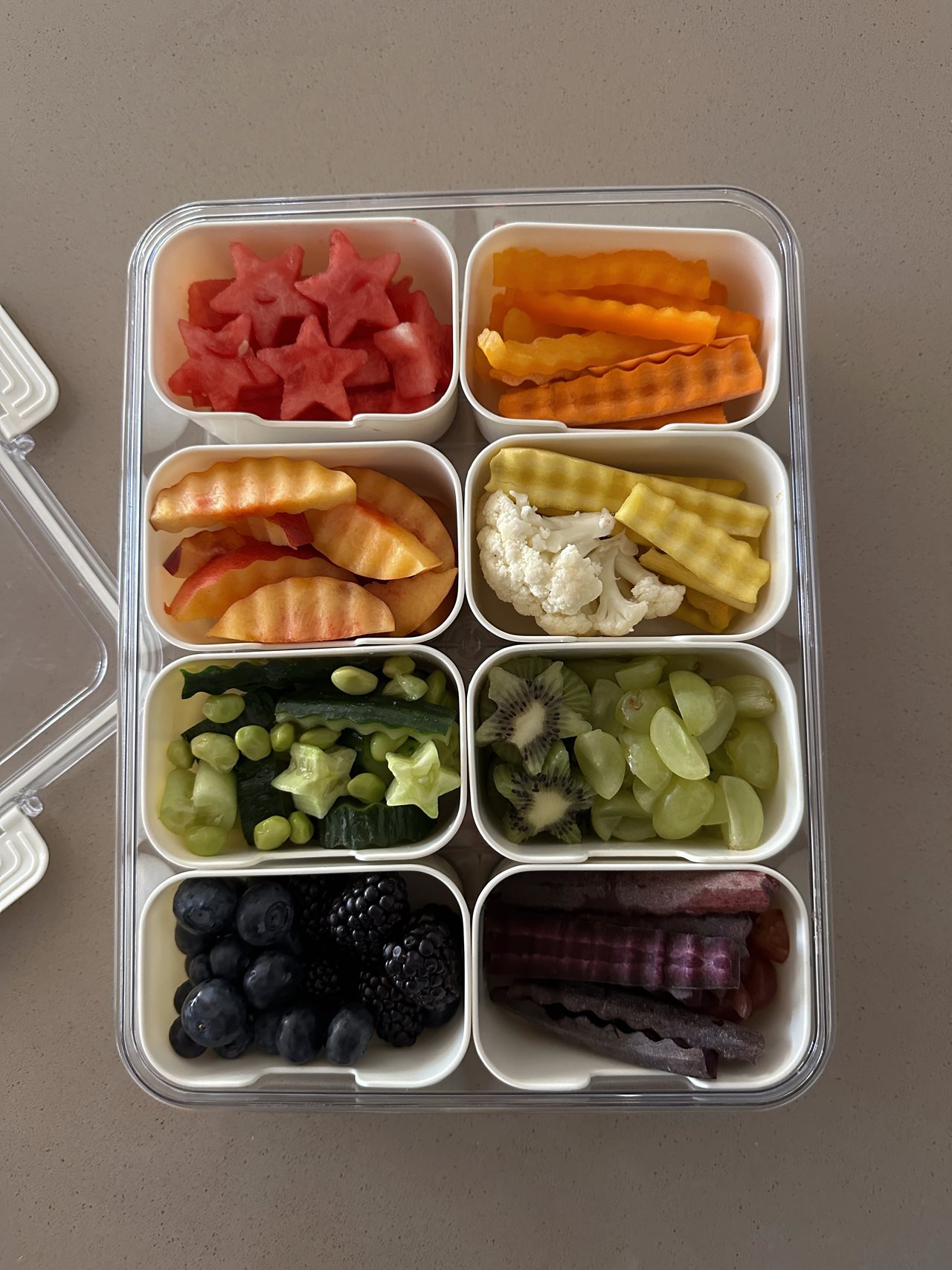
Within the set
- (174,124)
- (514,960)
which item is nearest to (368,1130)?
(514,960)

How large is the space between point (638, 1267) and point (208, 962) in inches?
24.3

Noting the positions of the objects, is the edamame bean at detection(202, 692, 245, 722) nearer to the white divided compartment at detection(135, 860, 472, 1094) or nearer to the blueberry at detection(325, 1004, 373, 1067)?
the white divided compartment at detection(135, 860, 472, 1094)

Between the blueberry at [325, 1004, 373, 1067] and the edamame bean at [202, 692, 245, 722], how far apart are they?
0.32 meters

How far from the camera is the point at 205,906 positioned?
88cm

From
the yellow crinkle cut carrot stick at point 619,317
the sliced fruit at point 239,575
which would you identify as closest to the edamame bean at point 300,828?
the sliced fruit at point 239,575

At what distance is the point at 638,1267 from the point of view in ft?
3.35

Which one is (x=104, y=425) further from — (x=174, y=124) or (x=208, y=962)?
(x=208, y=962)

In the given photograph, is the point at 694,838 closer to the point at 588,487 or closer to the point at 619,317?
the point at 588,487

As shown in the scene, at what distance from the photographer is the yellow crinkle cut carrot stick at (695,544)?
34.7 inches

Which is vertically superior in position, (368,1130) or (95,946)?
(95,946)

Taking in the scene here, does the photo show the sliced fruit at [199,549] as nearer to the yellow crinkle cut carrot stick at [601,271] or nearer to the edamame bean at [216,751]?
the edamame bean at [216,751]

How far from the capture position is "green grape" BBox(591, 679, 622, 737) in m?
0.92

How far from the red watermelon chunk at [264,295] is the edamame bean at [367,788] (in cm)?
46

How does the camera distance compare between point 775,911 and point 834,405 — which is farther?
point 834,405
